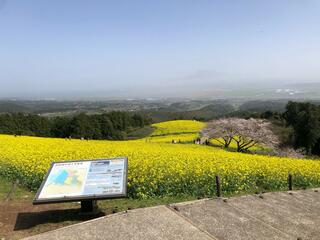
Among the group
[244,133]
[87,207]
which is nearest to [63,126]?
[244,133]

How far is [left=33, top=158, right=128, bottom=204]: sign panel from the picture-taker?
691 centimetres

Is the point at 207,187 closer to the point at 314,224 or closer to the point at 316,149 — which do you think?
the point at 314,224

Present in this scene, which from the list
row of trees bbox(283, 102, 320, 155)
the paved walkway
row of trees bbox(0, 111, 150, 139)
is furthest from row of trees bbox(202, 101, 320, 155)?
row of trees bbox(0, 111, 150, 139)

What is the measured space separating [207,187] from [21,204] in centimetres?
553

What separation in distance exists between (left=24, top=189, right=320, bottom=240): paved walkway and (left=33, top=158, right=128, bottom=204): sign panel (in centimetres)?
59

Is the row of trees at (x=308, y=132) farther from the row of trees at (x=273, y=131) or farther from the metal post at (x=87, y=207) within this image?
the metal post at (x=87, y=207)

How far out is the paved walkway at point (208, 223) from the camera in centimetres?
625

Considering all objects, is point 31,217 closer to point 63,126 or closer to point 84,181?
point 84,181

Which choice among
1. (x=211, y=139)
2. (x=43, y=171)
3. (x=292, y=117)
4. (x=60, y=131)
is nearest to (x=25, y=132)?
(x=60, y=131)

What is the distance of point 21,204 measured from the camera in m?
8.83

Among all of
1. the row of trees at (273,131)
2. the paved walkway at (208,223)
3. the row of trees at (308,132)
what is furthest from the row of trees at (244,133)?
the paved walkway at (208,223)

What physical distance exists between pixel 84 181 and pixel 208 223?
290 centimetres

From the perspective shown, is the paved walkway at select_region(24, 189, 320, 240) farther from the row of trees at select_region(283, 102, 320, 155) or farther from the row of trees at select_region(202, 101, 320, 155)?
the row of trees at select_region(283, 102, 320, 155)

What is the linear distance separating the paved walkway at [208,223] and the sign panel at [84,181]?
59 centimetres
